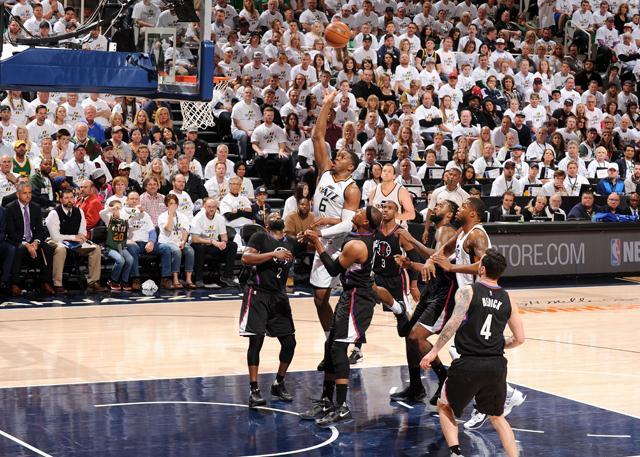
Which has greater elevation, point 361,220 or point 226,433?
point 361,220

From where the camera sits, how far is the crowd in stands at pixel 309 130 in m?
16.3

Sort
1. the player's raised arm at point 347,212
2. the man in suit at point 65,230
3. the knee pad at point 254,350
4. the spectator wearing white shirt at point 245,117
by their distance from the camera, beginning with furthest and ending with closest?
the spectator wearing white shirt at point 245,117 → the man in suit at point 65,230 → the player's raised arm at point 347,212 → the knee pad at point 254,350

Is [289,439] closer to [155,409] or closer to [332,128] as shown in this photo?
[155,409]

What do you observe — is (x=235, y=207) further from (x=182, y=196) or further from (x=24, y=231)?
(x=24, y=231)

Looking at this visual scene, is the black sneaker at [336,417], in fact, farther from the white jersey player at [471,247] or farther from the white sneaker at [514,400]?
the white sneaker at [514,400]

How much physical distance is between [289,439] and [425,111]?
14.1 m

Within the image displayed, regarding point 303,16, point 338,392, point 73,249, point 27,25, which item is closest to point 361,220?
point 338,392

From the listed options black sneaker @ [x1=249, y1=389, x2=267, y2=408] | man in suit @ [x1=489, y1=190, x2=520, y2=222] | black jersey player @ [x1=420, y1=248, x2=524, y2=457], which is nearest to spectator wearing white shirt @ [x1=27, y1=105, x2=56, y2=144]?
man in suit @ [x1=489, y1=190, x2=520, y2=222]

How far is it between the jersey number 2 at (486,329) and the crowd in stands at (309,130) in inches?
177

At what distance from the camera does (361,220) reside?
952 centimetres

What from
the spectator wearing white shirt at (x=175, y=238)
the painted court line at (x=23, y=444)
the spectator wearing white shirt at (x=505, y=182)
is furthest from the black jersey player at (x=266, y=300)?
the spectator wearing white shirt at (x=505, y=182)

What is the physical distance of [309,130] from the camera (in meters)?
20.4

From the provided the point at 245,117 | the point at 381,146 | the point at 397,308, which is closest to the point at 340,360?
the point at 397,308

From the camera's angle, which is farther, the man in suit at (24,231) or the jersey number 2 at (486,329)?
the man in suit at (24,231)
